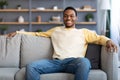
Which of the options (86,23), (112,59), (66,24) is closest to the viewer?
(112,59)

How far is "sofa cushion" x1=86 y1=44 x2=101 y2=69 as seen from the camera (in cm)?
278

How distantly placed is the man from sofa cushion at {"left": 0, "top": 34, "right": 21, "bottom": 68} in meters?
0.27

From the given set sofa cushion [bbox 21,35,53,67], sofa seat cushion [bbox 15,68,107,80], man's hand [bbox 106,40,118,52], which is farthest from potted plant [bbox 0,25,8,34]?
man's hand [bbox 106,40,118,52]

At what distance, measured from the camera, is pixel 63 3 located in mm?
6316

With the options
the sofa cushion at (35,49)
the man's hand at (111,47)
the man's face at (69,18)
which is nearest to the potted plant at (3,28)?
the sofa cushion at (35,49)

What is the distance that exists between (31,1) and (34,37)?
11.7 ft

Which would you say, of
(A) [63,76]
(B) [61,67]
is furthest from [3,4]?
(A) [63,76]

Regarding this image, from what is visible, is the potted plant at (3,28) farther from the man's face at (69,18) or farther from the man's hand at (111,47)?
the man's hand at (111,47)

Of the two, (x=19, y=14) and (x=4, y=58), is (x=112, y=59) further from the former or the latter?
(x=19, y=14)

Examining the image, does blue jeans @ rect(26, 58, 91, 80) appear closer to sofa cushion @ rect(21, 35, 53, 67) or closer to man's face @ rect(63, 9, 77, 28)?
sofa cushion @ rect(21, 35, 53, 67)

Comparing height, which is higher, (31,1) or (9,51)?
(31,1)

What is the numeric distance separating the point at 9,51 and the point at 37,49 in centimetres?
35

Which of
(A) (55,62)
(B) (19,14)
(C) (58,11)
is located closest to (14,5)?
(B) (19,14)

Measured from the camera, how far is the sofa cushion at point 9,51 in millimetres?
2904
